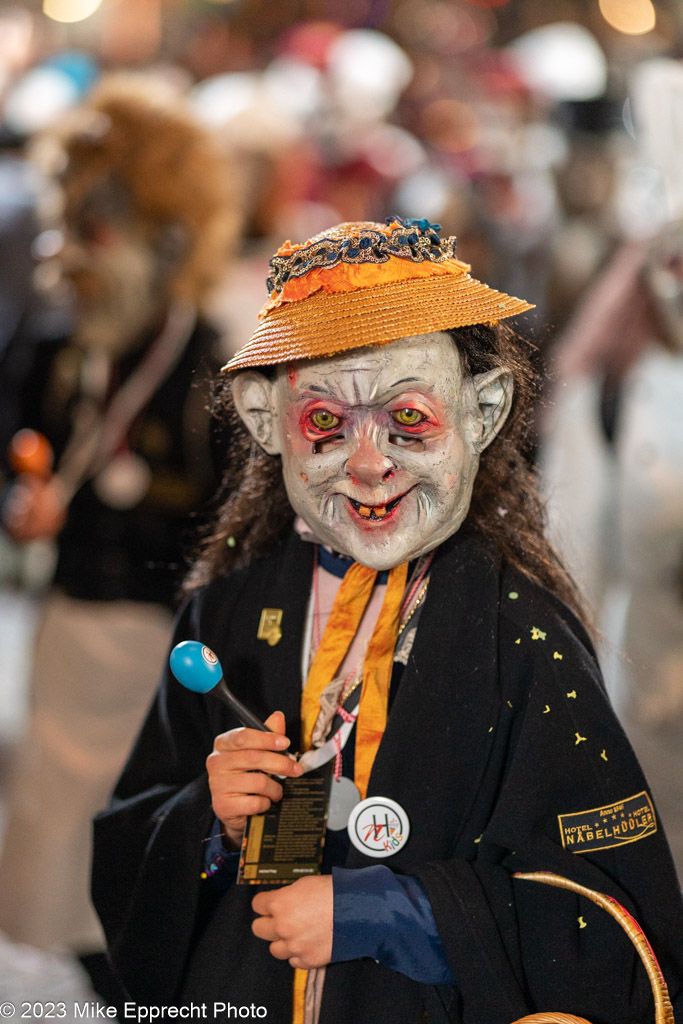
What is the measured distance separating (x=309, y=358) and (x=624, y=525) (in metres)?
1.58

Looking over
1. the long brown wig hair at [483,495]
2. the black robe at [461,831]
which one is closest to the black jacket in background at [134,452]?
the long brown wig hair at [483,495]

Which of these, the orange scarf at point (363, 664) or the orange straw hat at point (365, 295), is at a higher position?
the orange straw hat at point (365, 295)

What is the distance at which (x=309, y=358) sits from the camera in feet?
4.23

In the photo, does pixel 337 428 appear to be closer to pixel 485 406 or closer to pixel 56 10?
pixel 485 406

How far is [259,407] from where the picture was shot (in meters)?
1.39

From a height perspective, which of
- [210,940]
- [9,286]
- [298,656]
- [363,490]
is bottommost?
[210,940]

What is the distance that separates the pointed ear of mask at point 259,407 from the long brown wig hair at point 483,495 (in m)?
0.07

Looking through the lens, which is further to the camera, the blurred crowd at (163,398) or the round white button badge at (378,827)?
the blurred crowd at (163,398)

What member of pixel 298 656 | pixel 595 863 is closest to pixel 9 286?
pixel 298 656

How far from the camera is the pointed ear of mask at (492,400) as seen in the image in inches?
52.4

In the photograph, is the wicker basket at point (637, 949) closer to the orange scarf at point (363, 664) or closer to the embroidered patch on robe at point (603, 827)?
the embroidered patch on robe at point (603, 827)

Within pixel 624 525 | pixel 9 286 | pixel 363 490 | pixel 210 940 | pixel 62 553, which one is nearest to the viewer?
pixel 363 490

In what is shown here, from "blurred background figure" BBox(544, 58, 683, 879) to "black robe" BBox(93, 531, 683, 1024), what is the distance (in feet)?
2.21

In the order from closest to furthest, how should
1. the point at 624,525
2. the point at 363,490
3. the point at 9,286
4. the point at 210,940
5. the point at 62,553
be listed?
the point at 363,490
the point at 210,940
the point at 624,525
the point at 62,553
the point at 9,286
